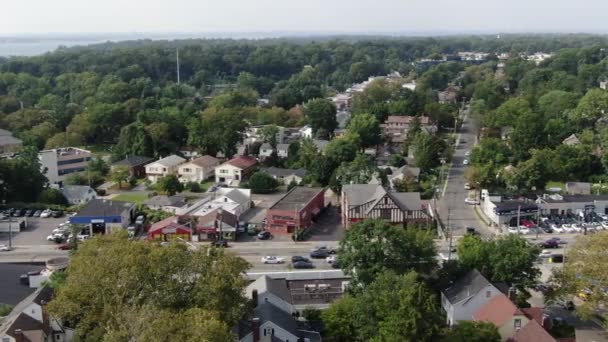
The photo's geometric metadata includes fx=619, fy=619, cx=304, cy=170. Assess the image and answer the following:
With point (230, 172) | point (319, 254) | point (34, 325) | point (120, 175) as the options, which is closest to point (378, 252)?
point (319, 254)

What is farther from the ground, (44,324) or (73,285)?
(73,285)

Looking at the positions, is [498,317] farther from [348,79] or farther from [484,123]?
[348,79]

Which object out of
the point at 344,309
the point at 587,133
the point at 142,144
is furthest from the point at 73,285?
the point at 587,133

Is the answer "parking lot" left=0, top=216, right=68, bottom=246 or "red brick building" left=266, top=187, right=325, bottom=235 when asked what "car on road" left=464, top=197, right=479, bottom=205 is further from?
"parking lot" left=0, top=216, right=68, bottom=246

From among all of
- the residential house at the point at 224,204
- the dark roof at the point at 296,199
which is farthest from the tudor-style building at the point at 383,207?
the residential house at the point at 224,204

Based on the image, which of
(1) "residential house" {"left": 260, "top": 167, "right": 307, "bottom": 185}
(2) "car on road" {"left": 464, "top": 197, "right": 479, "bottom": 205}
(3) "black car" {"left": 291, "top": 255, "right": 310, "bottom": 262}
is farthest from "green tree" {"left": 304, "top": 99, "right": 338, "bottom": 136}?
(3) "black car" {"left": 291, "top": 255, "right": 310, "bottom": 262}

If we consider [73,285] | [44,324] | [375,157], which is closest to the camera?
[73,285]

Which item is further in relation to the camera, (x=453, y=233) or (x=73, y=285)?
(x=453, y=233)

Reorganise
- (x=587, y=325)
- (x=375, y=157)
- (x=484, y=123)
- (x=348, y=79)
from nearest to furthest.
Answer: (x=587, y=325) → (x=375, y=157) → (x=484, y=123) → (x=348, y=79)
